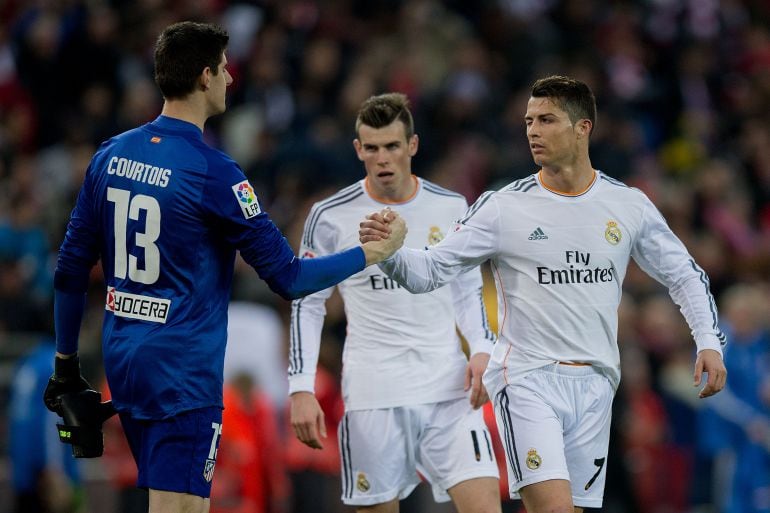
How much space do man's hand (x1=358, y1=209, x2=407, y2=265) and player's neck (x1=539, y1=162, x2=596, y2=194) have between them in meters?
0.93

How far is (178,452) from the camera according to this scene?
224 inches

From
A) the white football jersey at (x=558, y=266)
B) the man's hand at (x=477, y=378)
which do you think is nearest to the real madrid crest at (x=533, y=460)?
the white football jersey at (x=558, y=266)

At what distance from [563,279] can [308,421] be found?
1.63 meters

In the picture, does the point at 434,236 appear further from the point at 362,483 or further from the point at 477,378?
the point at 362,483

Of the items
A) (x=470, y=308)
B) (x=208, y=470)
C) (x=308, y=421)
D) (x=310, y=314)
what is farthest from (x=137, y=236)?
(x=470, y=308)

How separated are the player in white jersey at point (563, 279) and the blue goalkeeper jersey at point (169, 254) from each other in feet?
3.26

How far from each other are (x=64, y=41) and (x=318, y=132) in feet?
9.58

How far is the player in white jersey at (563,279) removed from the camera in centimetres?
654

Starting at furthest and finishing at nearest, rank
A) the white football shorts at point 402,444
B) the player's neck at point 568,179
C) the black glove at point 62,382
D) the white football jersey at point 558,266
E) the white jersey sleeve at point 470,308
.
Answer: the white jersey sleeve at point 470,308 → the white football shorts at point 402,444 → the player's neck at point 568,179 → the white football jersey at point 558,266 → the black glove at point 62,382

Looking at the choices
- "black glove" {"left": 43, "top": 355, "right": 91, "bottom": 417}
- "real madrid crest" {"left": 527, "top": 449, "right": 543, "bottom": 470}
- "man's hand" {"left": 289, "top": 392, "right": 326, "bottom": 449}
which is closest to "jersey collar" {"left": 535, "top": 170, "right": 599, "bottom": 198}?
"real madrid crest" {"left": 527, "top": 449, "right": 543, "bottom": 470}

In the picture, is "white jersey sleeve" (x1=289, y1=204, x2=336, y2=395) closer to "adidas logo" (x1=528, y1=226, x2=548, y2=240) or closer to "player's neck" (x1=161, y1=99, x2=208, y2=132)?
"adidas logo" (x1=528, y1=226, x2=548, y2=240)

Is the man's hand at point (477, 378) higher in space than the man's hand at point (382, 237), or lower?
lower

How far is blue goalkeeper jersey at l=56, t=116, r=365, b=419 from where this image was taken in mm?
5680

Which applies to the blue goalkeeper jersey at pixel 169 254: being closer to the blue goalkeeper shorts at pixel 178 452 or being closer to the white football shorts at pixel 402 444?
the blue goalkeeper shorts at pixel 178 452
